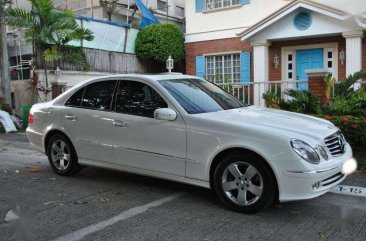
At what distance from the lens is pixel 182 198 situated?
17.9 ft

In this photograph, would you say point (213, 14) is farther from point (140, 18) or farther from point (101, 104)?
point (101, 104)

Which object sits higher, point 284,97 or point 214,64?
point 214,64

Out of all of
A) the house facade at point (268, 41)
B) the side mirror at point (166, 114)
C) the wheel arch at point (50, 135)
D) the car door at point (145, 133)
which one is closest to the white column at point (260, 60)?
the house facade at point (268, 41)

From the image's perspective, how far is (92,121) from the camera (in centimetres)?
609

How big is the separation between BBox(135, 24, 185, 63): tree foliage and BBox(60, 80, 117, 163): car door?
11.9 metres

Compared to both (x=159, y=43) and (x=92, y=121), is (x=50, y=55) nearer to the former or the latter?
(x=159, y=43)

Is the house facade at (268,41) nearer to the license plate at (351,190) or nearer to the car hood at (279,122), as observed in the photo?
the license plate at (351,190)

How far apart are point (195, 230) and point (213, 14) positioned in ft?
46.8

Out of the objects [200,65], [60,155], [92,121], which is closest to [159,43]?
[200,65]

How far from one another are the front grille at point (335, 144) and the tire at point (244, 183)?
76cm

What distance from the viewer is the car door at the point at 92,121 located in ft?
19.5

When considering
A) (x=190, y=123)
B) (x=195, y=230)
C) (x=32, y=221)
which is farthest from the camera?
(x=190, y=123)

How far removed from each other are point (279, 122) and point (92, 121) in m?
2.57

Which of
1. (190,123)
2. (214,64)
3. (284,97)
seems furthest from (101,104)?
(214,64)
